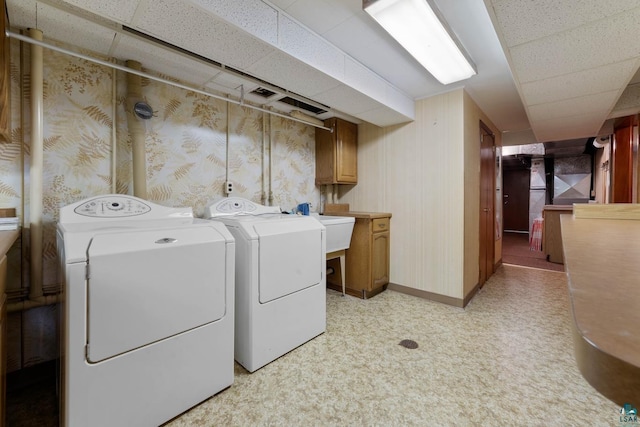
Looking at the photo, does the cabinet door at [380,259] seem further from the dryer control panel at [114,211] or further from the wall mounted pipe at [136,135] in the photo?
the wall mounted pipe at [136,135]

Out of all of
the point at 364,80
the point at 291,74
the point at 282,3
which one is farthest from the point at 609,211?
the point at 282,3

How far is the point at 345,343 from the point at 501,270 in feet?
11.4

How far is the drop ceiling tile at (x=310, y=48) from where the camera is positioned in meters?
1.72

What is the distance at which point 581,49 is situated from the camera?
1631 mm

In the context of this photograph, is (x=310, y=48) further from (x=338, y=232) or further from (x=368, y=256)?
(x=368, y=256)

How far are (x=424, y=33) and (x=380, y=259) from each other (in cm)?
Result: 227

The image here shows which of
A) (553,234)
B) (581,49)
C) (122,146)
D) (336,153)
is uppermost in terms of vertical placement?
(581,49)

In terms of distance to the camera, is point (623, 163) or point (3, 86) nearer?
point (3, 86)

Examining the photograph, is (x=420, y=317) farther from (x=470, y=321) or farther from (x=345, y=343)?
(x=345, y=343)

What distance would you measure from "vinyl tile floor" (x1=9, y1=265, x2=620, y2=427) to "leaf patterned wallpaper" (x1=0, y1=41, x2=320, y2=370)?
151cm

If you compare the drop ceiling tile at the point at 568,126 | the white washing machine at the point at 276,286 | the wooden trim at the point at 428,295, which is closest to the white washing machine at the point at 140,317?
the white washing machine at the point at 276,286

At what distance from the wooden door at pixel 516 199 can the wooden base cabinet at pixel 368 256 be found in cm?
785

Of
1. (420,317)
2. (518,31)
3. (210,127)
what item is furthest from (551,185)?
(210,127)

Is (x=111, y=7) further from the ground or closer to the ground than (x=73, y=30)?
closer to the ground
